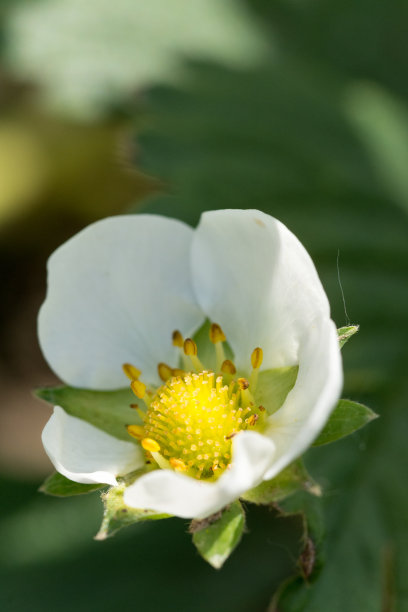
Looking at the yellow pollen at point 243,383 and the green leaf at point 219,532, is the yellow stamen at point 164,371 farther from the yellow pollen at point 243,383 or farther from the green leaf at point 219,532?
the green leaf at point 219,532

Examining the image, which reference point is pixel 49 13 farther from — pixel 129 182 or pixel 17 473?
pixel 17 473

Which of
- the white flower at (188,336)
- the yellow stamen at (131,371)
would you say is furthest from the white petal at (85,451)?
the yellow stamen at (131,371)

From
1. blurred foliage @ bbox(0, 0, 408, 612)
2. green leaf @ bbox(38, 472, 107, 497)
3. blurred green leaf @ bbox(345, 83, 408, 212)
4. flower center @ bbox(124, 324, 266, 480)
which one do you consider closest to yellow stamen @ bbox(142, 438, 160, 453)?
flower center @ bbox(124, 324, 266, 480)

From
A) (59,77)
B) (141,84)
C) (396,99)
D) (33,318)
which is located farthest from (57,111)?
(396,99)

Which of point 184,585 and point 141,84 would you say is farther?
point 141,84

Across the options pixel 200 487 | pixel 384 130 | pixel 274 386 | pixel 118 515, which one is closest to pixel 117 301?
pixel 274 386

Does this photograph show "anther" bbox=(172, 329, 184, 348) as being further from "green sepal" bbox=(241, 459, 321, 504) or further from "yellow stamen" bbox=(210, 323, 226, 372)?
"green sepal" bbox=(241, 459, 321, 504)
